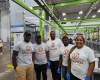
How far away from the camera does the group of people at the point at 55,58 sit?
1.73 meters

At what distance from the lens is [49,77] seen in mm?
3721

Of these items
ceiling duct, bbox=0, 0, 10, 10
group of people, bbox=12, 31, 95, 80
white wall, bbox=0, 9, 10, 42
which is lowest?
group of people, bbox=12, 31, 95, 80

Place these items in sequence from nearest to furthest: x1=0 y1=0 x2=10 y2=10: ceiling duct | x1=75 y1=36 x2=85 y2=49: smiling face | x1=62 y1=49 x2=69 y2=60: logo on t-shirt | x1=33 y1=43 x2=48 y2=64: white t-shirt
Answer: x1=75 y1=36 x2=85 y2=49: smiling face < x1=62 y1=49 x2=69 y2=60: logo on t-shirt < x1=33 y1=43 x2=48 y2=64: white t-shirt < x1=0 y1=0 x2=10 y2=10: ceiling duct

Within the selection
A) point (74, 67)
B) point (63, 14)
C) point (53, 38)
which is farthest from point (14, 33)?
point (63, 14)

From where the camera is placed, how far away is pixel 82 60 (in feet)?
5.61

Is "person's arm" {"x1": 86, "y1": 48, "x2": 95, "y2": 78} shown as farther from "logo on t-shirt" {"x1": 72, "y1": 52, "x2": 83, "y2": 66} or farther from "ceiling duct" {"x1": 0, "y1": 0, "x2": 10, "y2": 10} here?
"ceiling duct" {"x1": 0, "y1": 0, "x2": 10, "y2": 10}

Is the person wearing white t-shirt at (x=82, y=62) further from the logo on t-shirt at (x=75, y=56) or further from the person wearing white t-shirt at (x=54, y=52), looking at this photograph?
the person wearing white t-shirt at (x=54, y=52)

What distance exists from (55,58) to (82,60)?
1210mm

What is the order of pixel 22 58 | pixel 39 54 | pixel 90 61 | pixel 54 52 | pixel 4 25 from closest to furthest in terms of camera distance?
pixel 90 61
pixel 22 58
pixel 39 54
pixel 54 52
pixel 4 25

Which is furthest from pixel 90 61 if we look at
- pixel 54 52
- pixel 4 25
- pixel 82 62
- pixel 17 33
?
pixel 4 25

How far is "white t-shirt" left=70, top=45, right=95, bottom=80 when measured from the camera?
1.69 meters

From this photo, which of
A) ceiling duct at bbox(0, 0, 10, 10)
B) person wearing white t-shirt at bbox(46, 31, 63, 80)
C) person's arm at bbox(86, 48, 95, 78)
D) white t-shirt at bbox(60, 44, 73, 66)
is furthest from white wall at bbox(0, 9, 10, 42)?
person's arm at bbox(86, 48, 95, 78)

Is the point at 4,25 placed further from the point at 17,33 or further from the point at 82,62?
the point at 82,62

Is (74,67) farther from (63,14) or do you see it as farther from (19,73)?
(63,14)
